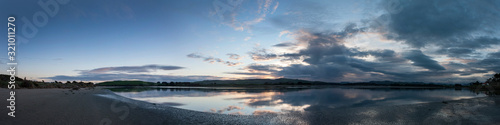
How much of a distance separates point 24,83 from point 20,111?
25.3 meters

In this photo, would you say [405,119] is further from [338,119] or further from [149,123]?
[149,123]

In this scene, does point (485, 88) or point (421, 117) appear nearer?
point (421, 117)

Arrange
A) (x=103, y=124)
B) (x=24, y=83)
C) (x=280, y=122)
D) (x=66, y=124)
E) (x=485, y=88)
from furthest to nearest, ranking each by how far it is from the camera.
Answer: (x=485, y=88) → (x=24, y=83) → (x=280, y=122) → (x=103, y=124) → (x=66, y=124)

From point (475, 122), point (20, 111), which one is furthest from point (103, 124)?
point (475, 122)

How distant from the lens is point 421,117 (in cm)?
1216

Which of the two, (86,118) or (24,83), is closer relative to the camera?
(86,118)

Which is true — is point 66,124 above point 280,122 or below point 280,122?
above

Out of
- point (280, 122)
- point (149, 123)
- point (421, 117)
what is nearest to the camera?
point (149, 123)

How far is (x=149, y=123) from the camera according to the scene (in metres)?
9.38

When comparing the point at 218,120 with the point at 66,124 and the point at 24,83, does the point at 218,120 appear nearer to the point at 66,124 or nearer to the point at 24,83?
the point at 66,124

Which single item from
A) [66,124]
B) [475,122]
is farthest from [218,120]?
[475,122]

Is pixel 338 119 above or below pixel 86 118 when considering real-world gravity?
below

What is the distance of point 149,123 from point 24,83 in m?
27.7

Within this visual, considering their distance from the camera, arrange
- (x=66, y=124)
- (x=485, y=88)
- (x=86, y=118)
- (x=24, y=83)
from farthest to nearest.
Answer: (x=485, y=88), (x=24, y=83), (x=86, y=118), (x=66, y=124)
